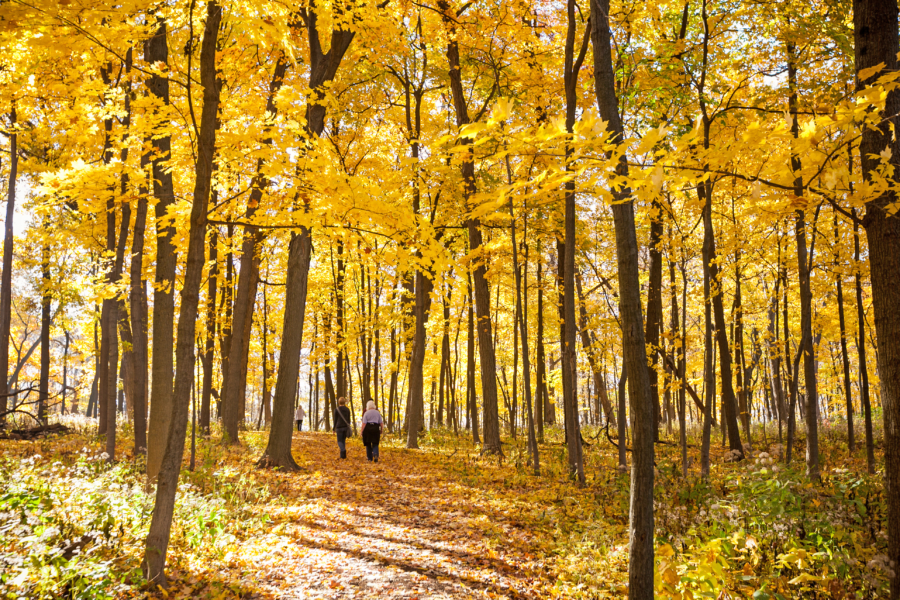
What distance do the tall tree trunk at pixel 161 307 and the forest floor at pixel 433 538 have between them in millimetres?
705

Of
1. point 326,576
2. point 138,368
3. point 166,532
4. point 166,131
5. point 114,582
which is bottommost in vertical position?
point 326,576

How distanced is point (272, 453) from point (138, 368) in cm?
282

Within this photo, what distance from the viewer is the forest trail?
15.6 feet

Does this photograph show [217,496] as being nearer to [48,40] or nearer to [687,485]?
[48,40]

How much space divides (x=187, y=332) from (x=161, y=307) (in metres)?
3.22

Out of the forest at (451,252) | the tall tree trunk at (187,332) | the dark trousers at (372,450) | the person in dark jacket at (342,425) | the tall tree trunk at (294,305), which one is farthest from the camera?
the person in dark jacket at (342,425)

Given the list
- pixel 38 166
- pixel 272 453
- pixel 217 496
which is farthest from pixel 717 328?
pixel 38 166

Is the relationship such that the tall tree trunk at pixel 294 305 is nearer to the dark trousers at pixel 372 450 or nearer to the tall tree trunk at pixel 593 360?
the dark trousers at pixel 372 450

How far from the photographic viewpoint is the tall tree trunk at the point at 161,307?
6.77 m

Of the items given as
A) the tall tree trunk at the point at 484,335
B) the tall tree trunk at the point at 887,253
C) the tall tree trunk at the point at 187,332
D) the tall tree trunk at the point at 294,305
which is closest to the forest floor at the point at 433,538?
the tall tree trunk at the point at 187,332

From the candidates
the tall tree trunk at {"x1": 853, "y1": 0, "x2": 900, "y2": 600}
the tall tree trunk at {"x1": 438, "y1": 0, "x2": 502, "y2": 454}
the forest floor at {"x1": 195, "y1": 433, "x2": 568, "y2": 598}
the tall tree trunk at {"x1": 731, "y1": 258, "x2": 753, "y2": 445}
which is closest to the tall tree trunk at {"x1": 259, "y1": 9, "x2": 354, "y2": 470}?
the forest floor at {"x1": 195, "y1": 433, "x2": 568, "y2": 598}

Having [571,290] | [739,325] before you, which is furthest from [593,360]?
[739,325]

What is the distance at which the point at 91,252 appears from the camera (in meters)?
15.1

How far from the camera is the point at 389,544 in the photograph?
19.7 ft
